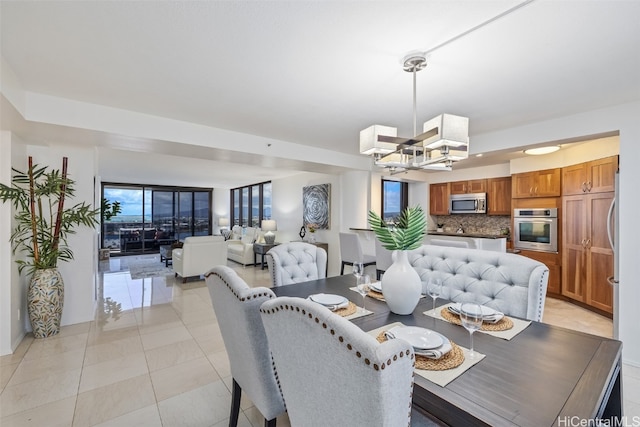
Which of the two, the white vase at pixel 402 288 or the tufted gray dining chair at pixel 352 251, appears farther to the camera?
the tufted gray dining chair at pixel 352 251

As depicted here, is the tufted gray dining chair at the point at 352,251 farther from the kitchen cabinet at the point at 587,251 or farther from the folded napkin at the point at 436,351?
the folded napkin at the point at 436,351

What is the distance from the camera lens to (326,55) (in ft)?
6.19

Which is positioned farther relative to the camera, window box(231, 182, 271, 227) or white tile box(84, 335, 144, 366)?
window box(231, 182, 271, 227)

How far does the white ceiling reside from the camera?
4.88ft

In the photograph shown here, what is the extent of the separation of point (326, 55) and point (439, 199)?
4995 millimetres

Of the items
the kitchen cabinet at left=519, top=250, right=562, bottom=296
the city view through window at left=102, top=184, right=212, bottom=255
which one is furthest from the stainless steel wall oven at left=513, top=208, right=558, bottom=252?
the city view through window at left=102, top=184, right=212, bottom=255

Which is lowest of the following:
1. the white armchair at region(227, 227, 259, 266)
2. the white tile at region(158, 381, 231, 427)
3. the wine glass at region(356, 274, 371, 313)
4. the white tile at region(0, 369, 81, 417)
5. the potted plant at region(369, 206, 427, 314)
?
the white tile at region(158, 381, 231, 427)

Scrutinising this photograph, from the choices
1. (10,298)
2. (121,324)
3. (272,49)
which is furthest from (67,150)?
(272,49)

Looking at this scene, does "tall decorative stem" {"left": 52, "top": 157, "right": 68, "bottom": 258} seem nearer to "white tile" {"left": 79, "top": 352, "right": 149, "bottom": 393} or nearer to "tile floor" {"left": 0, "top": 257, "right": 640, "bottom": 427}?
"tile floor" {"left": 0, "top": 257, "right": 640, "bottom": 427}

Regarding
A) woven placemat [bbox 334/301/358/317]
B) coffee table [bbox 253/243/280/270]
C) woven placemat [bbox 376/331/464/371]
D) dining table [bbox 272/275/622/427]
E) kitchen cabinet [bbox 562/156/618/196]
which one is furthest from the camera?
coffee table [bbox 253/243/280/270]

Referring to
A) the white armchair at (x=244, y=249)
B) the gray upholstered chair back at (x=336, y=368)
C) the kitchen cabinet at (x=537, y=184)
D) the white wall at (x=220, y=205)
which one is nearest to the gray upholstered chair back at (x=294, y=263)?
the gray upholstered chair back at (x=336, y=368)

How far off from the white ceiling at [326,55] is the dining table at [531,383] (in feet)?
5.22

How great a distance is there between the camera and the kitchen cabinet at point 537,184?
4.32 meters

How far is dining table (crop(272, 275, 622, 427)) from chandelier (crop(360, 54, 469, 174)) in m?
1.12
